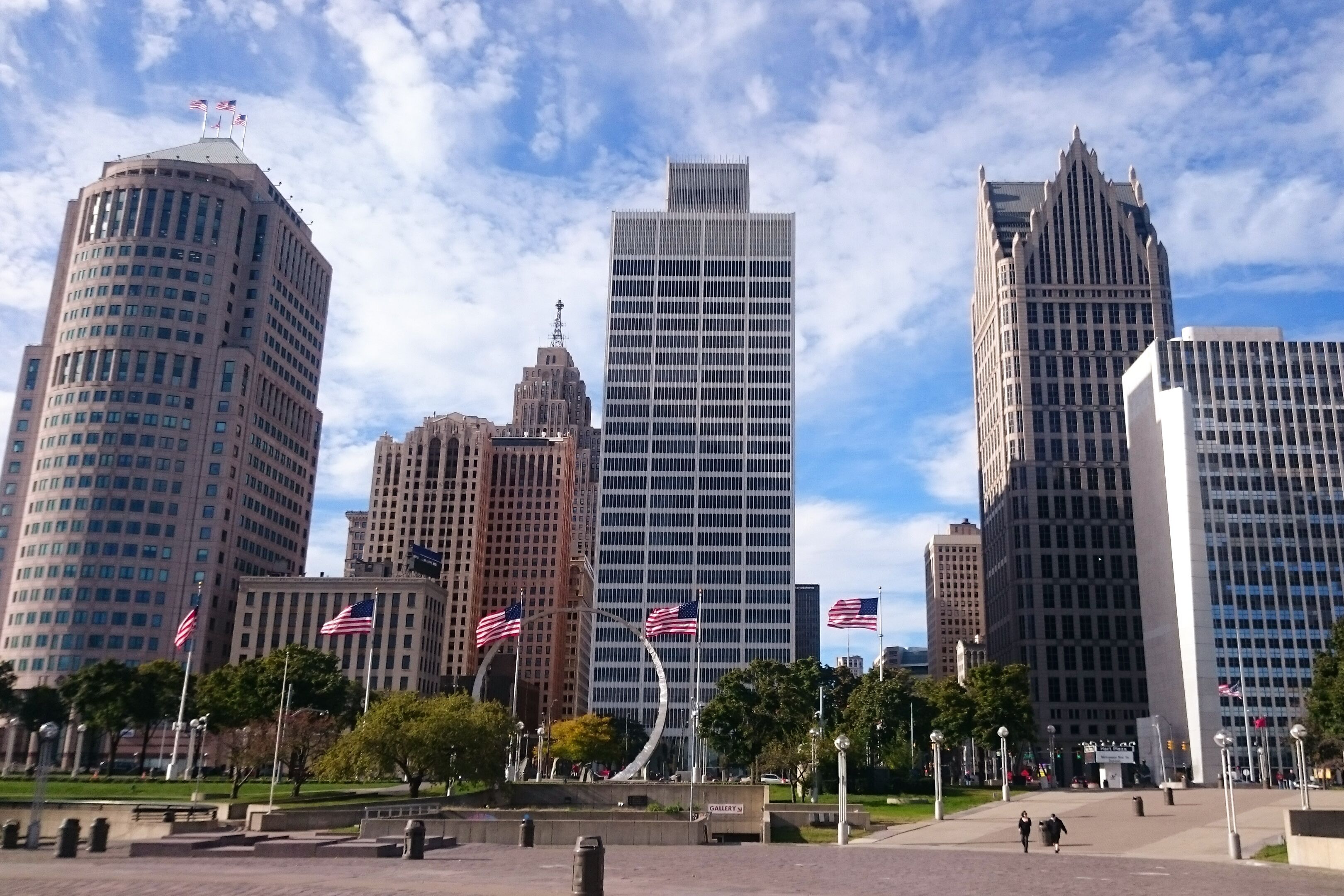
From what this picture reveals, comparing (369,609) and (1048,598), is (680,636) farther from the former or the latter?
(369,609)

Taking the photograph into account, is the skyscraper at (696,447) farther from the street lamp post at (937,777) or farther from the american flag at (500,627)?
the street lamp post at (937,777)

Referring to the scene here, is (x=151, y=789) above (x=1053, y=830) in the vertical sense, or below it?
below

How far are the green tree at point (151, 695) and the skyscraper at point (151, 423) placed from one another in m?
40.4

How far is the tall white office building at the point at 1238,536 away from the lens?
126375mm

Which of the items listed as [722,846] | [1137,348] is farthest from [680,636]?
[722,846]

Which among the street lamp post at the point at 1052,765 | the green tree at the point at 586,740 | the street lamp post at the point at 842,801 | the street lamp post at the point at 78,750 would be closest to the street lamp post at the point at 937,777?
the street lamp post at the point at 842,801

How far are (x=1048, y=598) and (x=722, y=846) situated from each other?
402 ft

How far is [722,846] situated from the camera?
47469 millimetres

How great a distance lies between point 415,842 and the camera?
3841 centimetres

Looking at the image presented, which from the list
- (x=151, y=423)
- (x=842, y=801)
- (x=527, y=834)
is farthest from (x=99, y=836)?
(x=151, y=423)

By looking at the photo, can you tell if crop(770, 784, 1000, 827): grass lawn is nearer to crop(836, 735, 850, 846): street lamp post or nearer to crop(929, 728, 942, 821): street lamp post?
crop(929, 728, 942, 821): street lamp post

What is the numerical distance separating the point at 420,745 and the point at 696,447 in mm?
125216

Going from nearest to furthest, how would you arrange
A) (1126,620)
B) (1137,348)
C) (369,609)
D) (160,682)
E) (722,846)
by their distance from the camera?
(722,846)
(369,609)
(160,682)
(1126,620)
(1137,348)

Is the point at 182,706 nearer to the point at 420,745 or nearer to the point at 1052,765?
the point at 420,745
